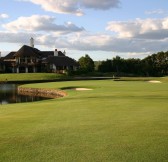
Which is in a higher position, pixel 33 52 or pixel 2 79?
pixel 33 52

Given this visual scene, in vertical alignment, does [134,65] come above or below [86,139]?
above

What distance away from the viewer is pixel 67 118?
1526 cm

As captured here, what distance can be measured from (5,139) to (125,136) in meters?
3.55

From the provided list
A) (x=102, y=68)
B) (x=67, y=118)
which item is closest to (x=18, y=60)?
(x=102, y=68)

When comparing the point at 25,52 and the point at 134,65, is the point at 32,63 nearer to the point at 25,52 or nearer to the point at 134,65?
the point at 25,52

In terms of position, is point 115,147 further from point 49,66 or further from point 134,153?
point 49,66

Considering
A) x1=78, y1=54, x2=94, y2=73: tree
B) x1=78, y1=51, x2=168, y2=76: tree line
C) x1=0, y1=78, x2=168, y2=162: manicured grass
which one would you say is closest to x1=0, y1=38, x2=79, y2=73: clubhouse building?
x1=78, y1=54, x2=94, y2=73: tree

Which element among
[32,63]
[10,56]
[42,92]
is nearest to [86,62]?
[32,63]

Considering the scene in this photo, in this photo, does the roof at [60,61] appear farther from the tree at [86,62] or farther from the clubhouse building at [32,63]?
the tree at [86,62]

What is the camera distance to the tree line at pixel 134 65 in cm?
10444

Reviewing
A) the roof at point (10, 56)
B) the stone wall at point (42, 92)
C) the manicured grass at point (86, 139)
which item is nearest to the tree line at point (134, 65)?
the roof at point (10, 56)

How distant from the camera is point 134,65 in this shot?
106m

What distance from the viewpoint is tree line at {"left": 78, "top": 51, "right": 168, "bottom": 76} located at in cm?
10444

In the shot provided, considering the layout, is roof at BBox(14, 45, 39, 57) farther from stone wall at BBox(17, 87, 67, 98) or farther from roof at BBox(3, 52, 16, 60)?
stone wall at BBox(17, 87, 67, 98)
